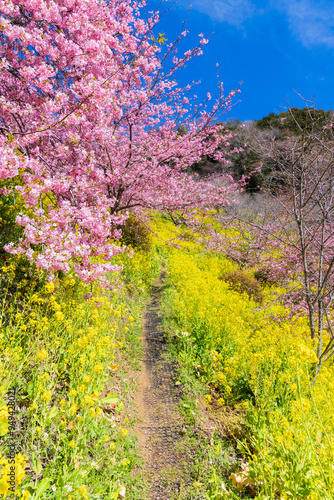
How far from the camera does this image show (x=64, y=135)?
4477 mm

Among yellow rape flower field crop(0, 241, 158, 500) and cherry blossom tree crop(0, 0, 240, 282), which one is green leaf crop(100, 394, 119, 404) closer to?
yellow rape flower field crop(0, 241, 158, 500)

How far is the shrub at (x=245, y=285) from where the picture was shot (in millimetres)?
10727

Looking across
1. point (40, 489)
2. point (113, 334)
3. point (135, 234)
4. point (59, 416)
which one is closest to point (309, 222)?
point (113, 334)

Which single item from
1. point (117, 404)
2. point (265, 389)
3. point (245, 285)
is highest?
point (245, 285)

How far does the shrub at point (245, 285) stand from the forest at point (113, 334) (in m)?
3.69

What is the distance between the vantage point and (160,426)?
3.99 m

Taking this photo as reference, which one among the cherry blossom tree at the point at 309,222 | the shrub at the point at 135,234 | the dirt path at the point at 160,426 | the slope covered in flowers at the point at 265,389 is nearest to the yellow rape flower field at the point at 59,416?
the dirt path at the point at 160,426

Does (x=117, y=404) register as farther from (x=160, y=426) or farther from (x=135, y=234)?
(x=135, y=234)

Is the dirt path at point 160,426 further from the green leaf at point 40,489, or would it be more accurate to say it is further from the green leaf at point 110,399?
the green leaf at point 40,489

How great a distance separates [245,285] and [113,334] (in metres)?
7.53

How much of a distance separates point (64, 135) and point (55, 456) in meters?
4.48

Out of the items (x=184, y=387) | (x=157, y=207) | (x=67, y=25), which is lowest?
(x=184, y=387)

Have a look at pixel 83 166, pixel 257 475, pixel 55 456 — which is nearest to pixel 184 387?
pixel 257 475

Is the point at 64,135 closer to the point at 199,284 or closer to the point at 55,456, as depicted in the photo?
the point at 55,456
